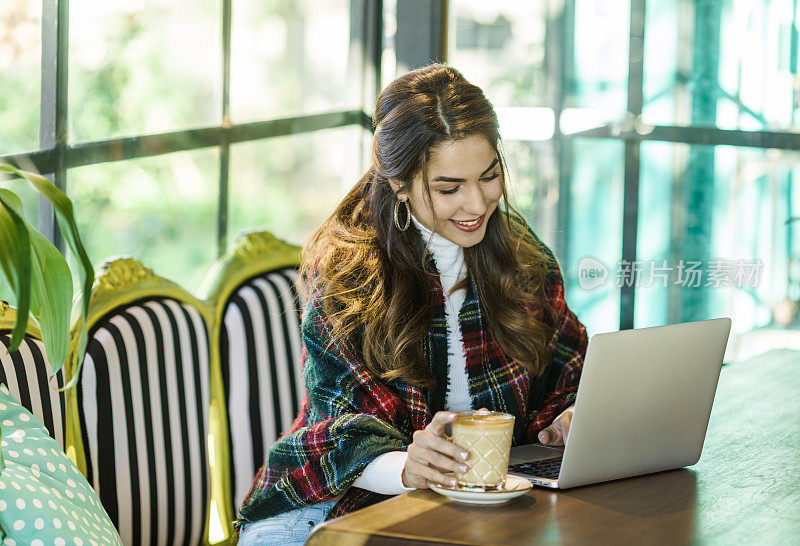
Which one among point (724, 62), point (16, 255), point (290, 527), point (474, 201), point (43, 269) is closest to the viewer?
point (16, 255)

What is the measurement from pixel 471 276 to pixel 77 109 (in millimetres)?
965

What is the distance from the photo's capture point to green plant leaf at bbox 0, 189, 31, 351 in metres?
0.97

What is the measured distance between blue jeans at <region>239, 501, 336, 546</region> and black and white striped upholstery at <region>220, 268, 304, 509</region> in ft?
1.85

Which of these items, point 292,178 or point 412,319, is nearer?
point 412,319

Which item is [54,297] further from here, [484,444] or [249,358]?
[249,358]

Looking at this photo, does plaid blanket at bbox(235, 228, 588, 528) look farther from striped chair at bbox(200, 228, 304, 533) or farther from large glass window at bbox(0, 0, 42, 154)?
large glass window at bbox(0, 0, 42, 154)

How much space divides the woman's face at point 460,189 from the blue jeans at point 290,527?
51cm

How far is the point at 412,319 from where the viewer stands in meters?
1.68

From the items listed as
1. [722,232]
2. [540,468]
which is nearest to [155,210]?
[722,232]

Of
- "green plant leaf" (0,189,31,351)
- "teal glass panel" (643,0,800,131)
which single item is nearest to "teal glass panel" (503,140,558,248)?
"teal glass panel" (643,0,800,131)

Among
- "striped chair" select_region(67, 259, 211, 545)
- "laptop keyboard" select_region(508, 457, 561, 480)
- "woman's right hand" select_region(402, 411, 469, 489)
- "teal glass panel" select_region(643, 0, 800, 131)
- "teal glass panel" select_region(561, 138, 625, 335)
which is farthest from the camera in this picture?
"teal glass panel" select_region(561, 138, 625, 335)

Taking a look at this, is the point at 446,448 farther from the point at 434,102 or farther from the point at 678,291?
the point at 678,291

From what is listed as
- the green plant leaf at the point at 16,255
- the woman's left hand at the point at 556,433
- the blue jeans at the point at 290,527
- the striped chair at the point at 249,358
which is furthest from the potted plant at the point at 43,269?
the striped chair at the point at 249,358

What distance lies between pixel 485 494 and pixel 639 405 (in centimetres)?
27
